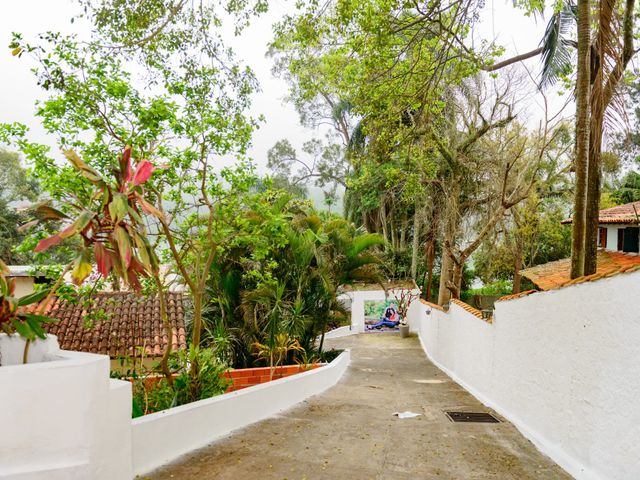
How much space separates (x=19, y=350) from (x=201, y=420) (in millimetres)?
2328

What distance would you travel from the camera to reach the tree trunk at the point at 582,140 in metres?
6.74

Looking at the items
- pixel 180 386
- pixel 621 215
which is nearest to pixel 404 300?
pixel 621 215

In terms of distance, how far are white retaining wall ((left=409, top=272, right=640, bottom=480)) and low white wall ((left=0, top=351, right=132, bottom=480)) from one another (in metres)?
3.55

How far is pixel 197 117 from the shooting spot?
627 centimetres

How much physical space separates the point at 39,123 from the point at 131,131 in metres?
0.93

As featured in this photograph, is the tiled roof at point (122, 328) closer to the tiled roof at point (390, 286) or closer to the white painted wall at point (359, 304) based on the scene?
the white painted wall at point (359, 304)

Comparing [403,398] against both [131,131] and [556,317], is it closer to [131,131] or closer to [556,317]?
[556,317]

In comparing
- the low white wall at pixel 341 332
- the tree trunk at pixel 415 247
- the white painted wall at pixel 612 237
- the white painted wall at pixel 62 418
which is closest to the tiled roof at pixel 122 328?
the white painted wall at pixel 62 418

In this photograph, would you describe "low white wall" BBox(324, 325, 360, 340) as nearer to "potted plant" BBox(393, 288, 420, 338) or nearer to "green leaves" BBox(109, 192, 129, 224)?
"potted plant" BBox(393, 288, 420, 338)

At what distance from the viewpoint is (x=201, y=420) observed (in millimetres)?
5367

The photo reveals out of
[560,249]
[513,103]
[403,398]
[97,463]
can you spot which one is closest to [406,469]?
[97,463]

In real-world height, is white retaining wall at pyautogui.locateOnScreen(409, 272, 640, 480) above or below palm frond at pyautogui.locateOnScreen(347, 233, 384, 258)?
below

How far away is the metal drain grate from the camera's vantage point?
7.05m

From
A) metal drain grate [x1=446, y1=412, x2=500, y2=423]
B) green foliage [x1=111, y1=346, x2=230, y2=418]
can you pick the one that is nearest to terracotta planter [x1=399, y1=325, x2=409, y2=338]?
metal drain grate [x1=446, y1=412, x2=500, y2=423]
